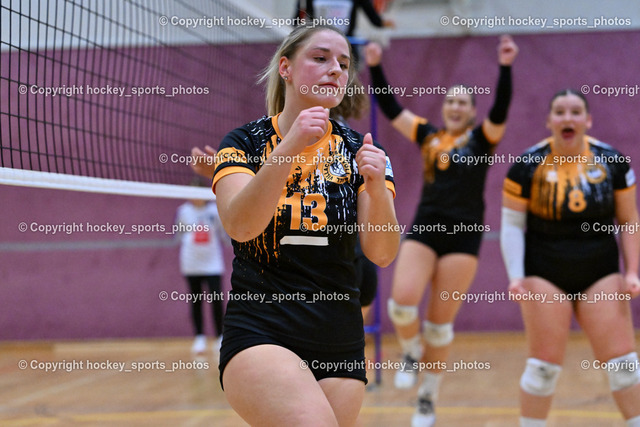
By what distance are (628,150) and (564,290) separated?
5499 millimetres

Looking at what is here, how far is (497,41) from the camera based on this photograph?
333 inches

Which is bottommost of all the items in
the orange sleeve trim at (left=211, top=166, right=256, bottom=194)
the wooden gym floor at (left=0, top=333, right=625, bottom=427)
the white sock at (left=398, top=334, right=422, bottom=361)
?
the wooden gym floor at (left=0, top=333, right=625, bottom=427)

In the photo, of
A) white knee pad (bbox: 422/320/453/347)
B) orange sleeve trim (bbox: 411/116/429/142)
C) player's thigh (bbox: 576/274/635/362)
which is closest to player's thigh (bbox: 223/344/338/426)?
player's thigh (bbox: 576/274/635/362)

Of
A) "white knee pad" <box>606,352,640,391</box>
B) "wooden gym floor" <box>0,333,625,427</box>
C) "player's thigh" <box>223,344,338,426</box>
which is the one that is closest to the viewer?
"player's thigh" <box>223,344,338,426</box>

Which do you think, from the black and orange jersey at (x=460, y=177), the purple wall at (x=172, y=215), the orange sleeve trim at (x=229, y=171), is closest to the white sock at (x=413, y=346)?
the black and orange jersey at (x=460, y=177)

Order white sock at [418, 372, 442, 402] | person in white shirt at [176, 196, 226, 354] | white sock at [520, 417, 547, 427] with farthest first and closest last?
person in white shirt at [176, 196, 226, 354], white sock at [418, 372, 442, 402], white sock at [520, 417, 547, 427]

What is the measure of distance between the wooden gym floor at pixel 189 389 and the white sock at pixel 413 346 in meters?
0.41

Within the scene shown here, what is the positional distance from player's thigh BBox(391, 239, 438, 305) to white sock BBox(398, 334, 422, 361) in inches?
14.5

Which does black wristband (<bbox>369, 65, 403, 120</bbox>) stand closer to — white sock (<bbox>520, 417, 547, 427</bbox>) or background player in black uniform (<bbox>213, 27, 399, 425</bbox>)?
white sock (<bbox>520, 417, 547, 427</bbox>)

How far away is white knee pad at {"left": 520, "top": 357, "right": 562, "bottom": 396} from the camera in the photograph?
3.54 metres

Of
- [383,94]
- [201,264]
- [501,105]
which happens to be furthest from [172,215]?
[501,105]

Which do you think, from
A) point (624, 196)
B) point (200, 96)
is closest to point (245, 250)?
point (624, 196)

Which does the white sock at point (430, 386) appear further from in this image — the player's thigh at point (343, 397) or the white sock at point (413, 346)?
the player's thigh at point (343, 397)

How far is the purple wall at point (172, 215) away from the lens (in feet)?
27.5
